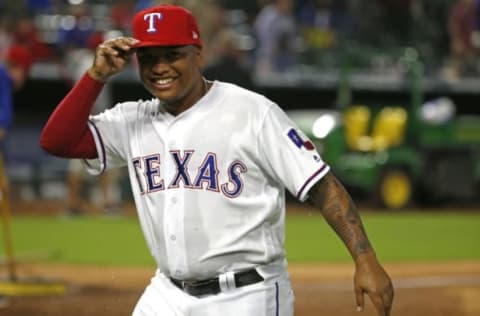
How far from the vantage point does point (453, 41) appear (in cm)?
1688

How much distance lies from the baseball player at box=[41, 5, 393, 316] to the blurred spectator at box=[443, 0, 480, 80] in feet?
43.1

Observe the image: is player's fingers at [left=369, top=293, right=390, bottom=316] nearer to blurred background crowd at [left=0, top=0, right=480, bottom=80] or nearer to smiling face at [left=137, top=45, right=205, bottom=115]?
smiling face at [left=137, top=45, right=205, bottom=115]

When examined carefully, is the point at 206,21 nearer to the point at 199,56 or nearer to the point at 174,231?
the point at 199,56

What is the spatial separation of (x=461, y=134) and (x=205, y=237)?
41.2 ft

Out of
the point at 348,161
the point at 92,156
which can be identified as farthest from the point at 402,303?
the point at 348,161

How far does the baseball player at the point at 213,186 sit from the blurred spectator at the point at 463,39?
13.1 meters

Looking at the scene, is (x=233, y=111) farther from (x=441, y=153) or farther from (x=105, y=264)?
(x=441, y=153)

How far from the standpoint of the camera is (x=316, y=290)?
29.0 ft

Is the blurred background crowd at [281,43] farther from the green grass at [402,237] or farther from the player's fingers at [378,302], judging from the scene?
the player's fingers at [378,302]

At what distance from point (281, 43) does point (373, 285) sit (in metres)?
14.0

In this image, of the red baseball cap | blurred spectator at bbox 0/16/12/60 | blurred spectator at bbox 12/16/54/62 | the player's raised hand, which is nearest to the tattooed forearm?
the red baseball cap

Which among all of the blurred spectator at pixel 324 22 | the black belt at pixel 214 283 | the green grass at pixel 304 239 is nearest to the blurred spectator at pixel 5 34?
the green grass at pixel 304 239

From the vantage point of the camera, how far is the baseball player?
3818mm

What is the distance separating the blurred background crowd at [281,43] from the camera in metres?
16.6
